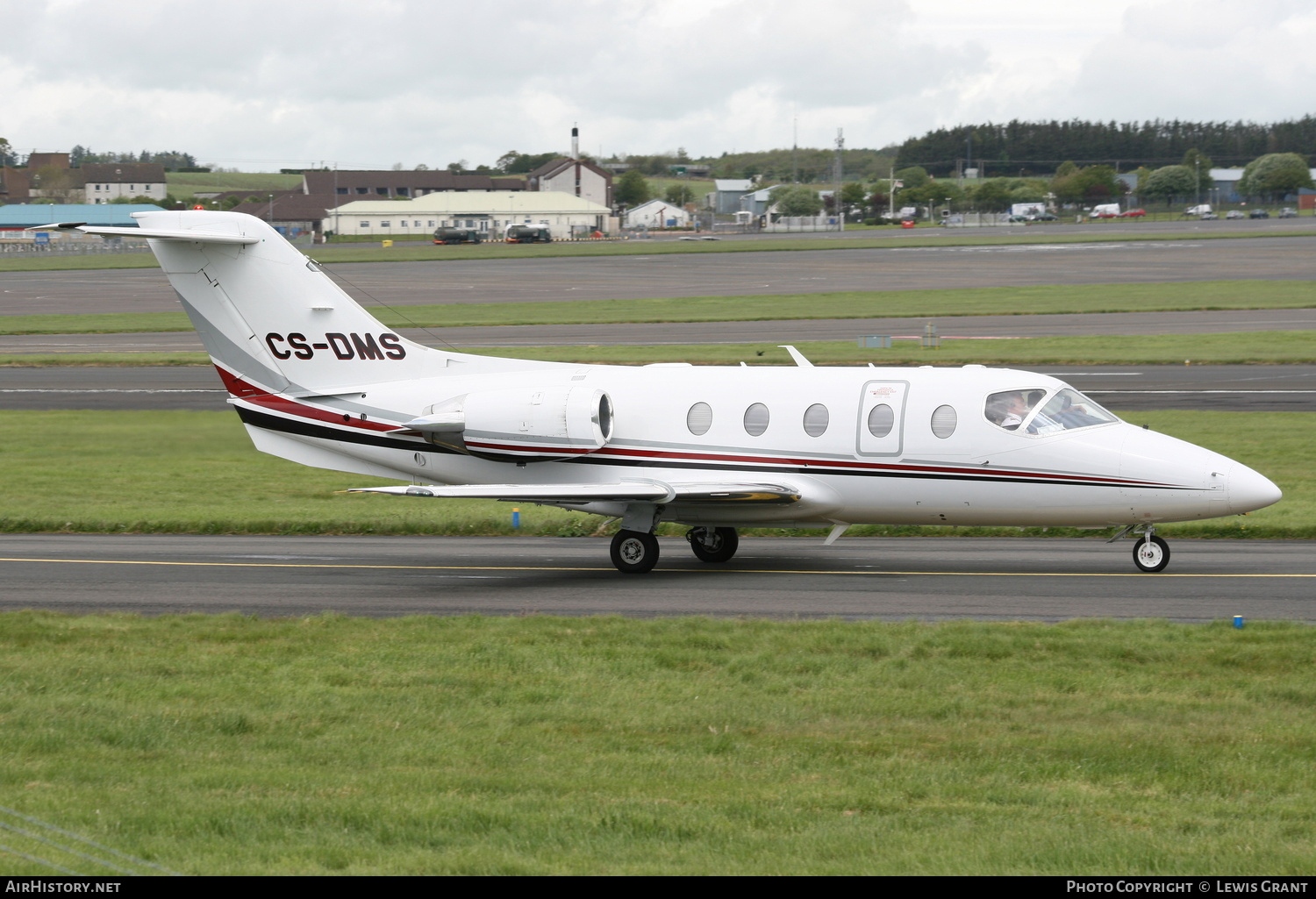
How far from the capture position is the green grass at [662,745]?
861 centimetres

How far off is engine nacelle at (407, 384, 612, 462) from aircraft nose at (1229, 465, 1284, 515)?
876 cm

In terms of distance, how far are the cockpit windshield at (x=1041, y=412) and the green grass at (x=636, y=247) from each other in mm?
94659

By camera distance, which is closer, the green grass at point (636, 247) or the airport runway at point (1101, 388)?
the airport runway at point (1101, 388)

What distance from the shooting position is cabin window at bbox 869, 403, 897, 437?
19672mm

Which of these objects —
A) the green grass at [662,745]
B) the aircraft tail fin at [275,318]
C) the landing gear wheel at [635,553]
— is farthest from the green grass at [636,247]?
the green grass at [662,745]

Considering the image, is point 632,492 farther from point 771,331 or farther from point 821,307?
point 821,307

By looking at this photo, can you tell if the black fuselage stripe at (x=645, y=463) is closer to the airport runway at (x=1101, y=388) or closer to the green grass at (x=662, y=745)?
the green grass at (x=662, y=745)

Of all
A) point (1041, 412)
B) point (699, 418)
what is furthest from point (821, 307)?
point (1041, 412)

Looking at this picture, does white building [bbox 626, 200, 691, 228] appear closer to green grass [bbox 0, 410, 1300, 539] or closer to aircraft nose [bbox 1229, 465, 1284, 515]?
green grass [bbox 0, 410, 1300, 539]

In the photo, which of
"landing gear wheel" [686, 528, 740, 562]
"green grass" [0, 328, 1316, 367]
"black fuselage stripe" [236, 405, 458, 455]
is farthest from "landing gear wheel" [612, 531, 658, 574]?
"green grass" [0, 328, 1316, 367]

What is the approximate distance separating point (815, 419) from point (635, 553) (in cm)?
330

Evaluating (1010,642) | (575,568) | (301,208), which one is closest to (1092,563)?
(1010,642)

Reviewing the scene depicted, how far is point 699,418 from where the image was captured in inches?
812
